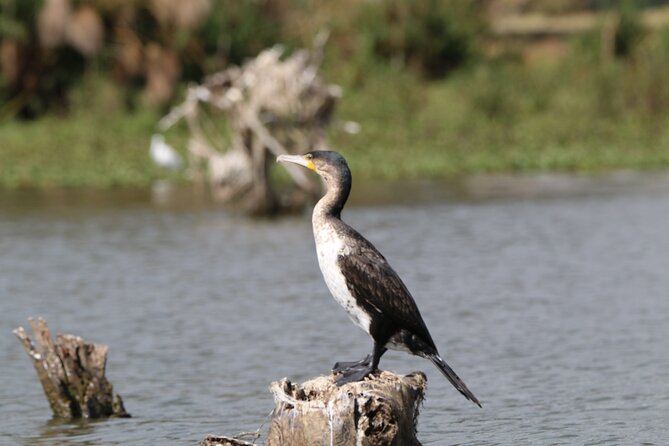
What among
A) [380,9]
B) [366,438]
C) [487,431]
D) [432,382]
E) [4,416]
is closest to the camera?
[366,438]

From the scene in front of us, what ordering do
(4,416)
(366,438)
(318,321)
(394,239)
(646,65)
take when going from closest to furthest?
(366,438) < (4,416) < (318,321) < (394,239) < (646,65)

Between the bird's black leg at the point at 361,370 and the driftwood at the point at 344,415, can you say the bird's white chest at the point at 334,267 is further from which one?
the driftwood at the point at 344,415

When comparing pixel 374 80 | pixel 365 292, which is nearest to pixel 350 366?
pixel 365 292

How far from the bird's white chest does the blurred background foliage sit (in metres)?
18.6

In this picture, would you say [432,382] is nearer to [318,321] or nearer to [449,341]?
[449,341]

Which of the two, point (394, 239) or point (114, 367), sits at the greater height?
point (394, 239)

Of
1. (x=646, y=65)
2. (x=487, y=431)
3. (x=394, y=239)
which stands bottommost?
(x=487, y=431)

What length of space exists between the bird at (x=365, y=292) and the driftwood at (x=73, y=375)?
98.9 inches

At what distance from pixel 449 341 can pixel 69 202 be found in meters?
12.0

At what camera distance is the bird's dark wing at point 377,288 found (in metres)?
7.54

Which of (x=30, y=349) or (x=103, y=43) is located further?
(x=103, y=43)

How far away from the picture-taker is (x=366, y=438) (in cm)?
737

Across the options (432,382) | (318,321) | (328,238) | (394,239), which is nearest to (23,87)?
(394,239)

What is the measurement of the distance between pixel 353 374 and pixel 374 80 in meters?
25.3
